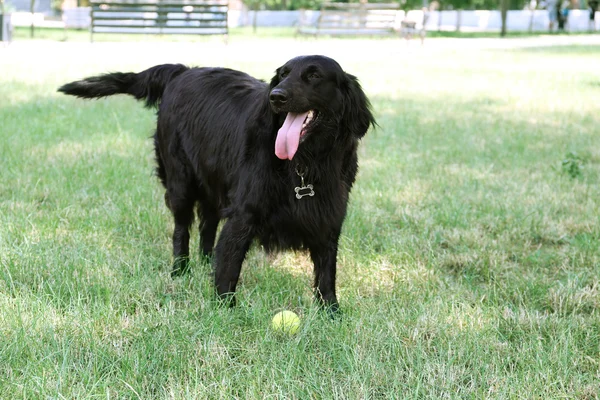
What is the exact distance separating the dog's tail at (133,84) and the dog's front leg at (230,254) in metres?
1.35

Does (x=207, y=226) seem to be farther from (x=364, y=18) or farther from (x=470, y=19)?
(x=470, y=19)

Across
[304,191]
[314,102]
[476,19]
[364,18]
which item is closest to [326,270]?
[304,191]

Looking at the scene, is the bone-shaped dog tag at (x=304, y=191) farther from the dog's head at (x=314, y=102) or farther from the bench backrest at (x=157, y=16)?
the bench backrest at (x=157, y=16)

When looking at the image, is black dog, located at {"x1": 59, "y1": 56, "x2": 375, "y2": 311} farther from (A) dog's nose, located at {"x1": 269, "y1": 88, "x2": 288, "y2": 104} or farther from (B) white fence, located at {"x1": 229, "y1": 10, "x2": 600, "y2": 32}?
(B) white fence, located at {"x1": 229, "y1": 10, "x2": 600, "y2": 32}

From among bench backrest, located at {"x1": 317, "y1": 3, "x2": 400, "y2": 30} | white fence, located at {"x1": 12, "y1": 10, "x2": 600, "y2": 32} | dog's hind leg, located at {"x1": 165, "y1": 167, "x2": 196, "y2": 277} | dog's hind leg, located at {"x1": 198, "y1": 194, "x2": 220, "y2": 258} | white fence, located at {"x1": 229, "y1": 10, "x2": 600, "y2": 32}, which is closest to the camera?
dog's hind leg, located at {"x1": 165, "y1": 167, "x2": 196, "y2": 277}

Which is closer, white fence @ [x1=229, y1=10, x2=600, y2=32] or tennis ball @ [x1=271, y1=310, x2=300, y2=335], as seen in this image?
tennis ball @ [x1=271, y1=310, x2=300, y2=335]

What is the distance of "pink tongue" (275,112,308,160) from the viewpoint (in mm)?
3143

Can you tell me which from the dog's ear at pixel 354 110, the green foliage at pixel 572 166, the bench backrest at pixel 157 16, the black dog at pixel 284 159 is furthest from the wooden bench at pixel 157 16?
the dog's ear at pixel 354 110

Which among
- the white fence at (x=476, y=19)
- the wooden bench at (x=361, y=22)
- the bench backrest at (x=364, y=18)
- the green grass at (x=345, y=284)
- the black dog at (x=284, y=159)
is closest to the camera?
the green grass at (x=345, y=284)

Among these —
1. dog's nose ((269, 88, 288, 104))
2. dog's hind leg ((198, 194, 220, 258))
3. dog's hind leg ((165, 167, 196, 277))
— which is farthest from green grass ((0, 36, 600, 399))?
dog's nose ((269, 88, 288, 104))

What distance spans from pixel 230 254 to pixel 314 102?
87 centimetres

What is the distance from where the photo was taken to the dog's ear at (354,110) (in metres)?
3.38

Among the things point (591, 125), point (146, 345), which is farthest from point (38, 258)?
point (591, 125)

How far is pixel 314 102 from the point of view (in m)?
3.24
